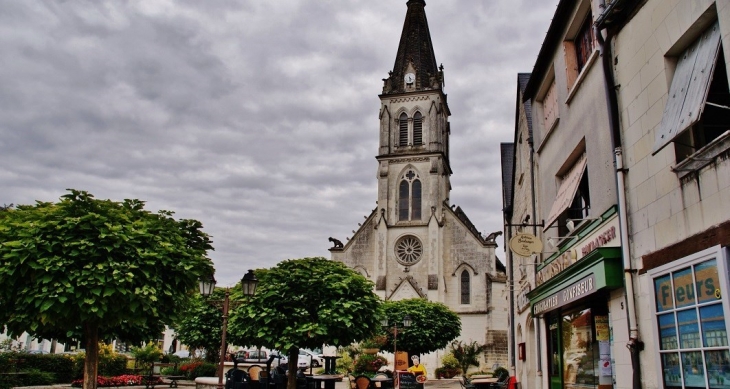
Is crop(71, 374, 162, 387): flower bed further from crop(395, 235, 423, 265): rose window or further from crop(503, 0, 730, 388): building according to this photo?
crop(395, 235, 423, 265): rose window

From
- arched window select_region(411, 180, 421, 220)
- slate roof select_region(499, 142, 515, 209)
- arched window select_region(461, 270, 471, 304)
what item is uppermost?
arched window select_region(411, 180, 421, 220)

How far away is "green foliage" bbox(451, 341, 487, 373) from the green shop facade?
96.8 ft

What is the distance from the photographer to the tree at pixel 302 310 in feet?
56.8

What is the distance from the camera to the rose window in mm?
46125

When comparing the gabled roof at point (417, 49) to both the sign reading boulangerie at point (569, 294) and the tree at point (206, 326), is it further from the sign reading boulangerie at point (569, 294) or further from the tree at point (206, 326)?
the sign reading boulangerie at point (569, 294)

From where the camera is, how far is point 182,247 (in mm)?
12922

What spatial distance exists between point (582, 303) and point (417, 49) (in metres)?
45.8

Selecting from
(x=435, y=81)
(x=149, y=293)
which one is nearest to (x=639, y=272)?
(x=149, y=293)

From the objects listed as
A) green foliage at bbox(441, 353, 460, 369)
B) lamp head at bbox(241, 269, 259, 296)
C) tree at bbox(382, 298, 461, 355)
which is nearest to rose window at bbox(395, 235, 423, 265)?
tree at bbox(382, 298, 461, 355)

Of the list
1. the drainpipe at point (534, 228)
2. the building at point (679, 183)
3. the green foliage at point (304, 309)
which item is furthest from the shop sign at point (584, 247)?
the green foliage at point (304, 309)

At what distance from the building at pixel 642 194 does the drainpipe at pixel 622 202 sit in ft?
0.05

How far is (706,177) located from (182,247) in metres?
10.4

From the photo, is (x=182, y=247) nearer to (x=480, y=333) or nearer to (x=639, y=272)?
(x=639, y=272)

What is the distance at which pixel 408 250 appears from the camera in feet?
153
